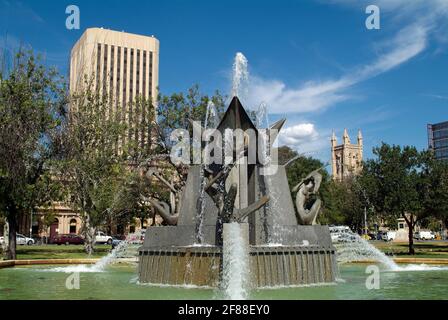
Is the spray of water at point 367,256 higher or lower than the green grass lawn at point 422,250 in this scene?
higher

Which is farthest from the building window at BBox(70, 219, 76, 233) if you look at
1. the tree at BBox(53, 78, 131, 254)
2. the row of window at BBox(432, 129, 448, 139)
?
the row of window at BBox(432, 129, 448, 139)

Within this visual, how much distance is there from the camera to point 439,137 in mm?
151250

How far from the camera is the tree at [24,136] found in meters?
27.9

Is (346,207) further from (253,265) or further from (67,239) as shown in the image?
(253,265)

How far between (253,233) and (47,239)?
189 feet

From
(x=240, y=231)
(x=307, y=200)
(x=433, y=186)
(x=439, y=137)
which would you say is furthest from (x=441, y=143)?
(x=240, y=231)

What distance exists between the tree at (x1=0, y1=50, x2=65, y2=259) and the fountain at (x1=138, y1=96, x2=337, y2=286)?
13.6m

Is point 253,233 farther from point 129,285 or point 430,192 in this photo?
point 430,192

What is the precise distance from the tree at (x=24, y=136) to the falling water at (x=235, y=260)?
1814cm

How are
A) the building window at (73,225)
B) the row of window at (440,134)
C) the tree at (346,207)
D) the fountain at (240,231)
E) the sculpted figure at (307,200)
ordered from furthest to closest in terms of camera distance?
1. the row of window at (440,134)
2. the building window at (73,225)
3. the tree at (346,207)
4. the sculpted figure at (307,200)
5. the fountain at (240,231)

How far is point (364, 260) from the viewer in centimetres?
2411

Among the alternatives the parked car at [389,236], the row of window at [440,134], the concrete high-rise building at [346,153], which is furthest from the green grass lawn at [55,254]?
the concrete high-rise building at [346,153]

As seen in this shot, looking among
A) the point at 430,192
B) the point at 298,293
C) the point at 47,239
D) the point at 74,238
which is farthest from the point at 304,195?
the point at 47,239

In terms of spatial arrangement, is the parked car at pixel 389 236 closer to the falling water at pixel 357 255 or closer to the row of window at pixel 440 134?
the falling water at pixel 357 255
